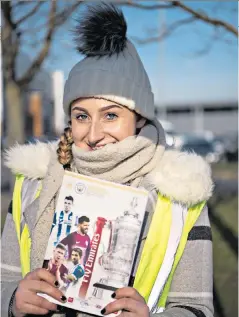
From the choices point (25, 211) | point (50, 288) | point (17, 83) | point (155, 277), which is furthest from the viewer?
point (17, 83)

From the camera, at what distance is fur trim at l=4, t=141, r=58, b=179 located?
6.20ft

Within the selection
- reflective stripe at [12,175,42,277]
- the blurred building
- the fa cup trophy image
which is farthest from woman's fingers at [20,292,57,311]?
the blurred building

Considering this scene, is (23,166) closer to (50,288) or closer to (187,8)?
(50,288)

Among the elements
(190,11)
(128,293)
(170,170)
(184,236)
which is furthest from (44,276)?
(190,11)

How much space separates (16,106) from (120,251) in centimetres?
390

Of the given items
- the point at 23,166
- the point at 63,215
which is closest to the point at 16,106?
the point at 23,166

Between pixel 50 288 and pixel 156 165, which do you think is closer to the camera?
pixel 50 288

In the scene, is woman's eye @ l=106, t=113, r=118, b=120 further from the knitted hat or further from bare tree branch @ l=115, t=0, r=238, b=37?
bare tree branch @ l=115, t=0, r=238, b=37

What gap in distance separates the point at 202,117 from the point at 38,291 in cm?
4323

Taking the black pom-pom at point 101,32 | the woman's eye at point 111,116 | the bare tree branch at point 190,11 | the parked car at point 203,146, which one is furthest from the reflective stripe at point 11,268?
the parked car at point 203,146

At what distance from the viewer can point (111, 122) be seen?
1709 millimetres

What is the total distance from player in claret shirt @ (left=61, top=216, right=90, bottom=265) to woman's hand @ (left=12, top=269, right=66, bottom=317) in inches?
3.7

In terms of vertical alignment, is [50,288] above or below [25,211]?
below

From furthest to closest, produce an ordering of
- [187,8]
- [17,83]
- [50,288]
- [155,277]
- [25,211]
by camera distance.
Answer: [17,83] → [187,8] → [25,211] → [155,277] → [50,288]
